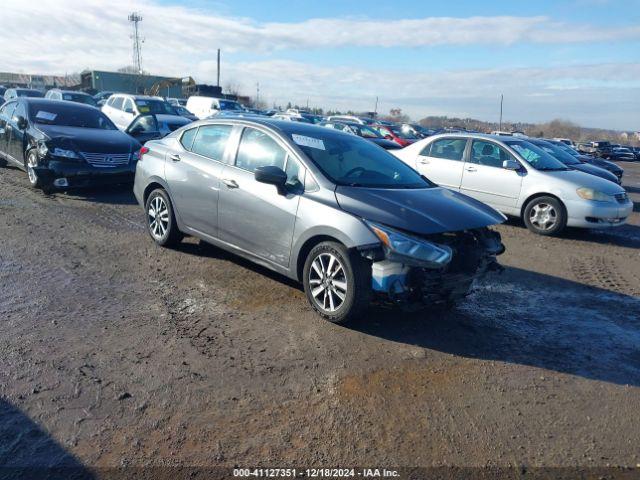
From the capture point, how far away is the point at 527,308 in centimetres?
542

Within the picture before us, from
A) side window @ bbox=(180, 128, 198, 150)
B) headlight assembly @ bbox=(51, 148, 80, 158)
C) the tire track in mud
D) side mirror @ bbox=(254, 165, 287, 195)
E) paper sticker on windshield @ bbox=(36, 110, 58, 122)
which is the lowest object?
the tire track in mud

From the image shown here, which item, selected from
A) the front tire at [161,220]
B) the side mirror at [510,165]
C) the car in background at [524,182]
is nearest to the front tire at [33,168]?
the front tire at [161,220]

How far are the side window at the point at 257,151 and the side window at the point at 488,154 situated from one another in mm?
5549

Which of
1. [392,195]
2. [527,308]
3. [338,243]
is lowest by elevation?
[527,308]

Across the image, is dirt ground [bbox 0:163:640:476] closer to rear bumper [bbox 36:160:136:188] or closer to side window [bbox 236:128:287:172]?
side window [bbox 236:128:287:172]

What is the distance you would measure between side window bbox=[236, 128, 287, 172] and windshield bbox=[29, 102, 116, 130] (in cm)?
615

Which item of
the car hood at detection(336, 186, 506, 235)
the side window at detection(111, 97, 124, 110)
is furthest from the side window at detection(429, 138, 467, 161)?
the side window at detection(111, 97, 124, 110)

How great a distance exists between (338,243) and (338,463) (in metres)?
2.04

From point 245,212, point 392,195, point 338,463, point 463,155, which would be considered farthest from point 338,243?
point 463,155

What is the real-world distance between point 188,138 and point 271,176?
203 centimetres

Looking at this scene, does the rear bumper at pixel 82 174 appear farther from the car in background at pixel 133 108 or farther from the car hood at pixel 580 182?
the car in background at pixel 133 108

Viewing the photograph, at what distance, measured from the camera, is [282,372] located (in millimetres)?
3750

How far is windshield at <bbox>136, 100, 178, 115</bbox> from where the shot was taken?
18672 millimetres

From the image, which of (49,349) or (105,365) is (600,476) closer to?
(105,365)
